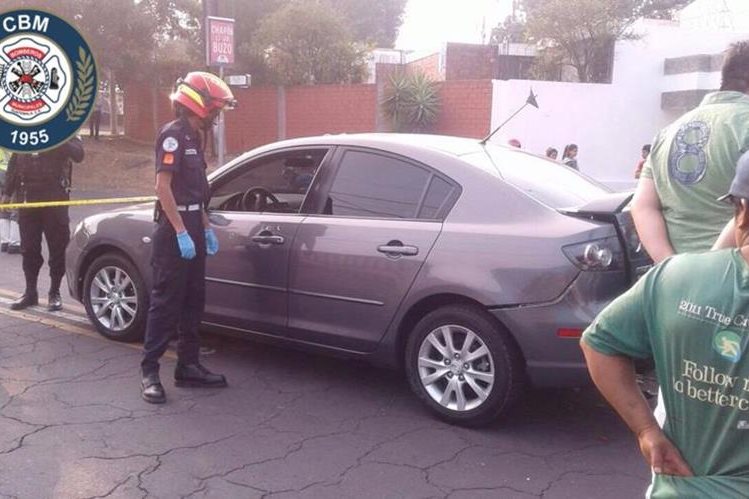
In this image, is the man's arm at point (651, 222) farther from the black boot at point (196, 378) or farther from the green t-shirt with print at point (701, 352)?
the black boot at point (196, 378)

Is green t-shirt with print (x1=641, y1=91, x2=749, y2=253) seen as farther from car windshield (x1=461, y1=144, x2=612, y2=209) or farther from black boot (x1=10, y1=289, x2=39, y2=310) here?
black boot (x1=10, y1=289, x2=39, y2=310)

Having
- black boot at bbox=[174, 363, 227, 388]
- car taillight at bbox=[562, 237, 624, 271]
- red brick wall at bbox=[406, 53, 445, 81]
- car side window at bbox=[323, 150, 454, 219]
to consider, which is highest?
red brick wall at bbox=[406, 53, 445, 81]

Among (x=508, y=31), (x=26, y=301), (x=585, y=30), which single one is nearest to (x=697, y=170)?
(x=26, y=301)

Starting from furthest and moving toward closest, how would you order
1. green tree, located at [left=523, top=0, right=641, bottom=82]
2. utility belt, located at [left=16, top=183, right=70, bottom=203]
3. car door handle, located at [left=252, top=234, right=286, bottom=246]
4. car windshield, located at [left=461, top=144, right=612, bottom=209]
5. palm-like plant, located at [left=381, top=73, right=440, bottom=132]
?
green tree, located at [left=523, top=0, right=641, bottom=82], palm-like plant, located at [left=381, top=73, right=440, bottom=132], utility belt, located at [left=16, top=183, right=70, bottom=203], car door handle, located at [left=252, top=234, right=286, bottom=246], car windshield, located at [left=461, top=144, right=612, bottom=209]

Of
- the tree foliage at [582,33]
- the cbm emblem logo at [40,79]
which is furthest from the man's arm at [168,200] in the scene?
the tree foliage at [582,33]

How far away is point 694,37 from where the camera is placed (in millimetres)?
19203

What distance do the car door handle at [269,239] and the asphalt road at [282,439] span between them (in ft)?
2.96

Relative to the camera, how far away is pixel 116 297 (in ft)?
18.8

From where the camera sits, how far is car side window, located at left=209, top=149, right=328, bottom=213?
5.04m

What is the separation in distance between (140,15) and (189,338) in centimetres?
1984

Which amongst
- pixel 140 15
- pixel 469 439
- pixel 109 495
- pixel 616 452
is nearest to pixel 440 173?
pixel 469 439

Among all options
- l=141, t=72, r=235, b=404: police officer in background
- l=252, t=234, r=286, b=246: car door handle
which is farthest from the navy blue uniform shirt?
l=252, t=234, r=286, b=246: car door handle

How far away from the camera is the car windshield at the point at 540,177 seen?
4.36 m

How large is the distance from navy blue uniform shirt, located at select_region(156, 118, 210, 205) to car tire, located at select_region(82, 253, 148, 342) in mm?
1103
